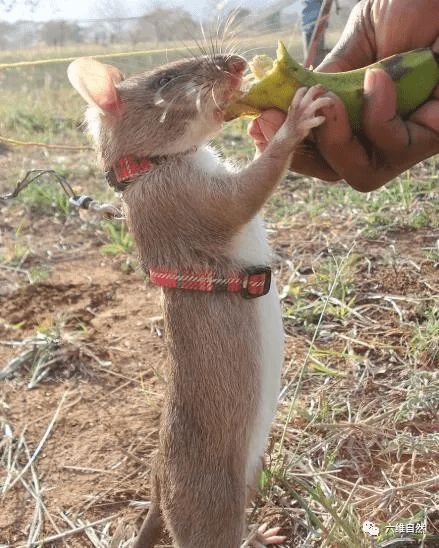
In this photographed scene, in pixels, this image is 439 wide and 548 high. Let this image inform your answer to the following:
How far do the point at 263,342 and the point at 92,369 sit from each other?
5.13 ft

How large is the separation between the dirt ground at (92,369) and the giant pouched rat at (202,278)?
0.59 meters

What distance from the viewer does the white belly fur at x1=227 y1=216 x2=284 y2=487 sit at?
7.89 ft

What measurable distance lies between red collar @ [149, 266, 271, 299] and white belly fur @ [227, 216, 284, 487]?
80mm

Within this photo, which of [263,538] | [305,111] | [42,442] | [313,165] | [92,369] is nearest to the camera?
[305,111]

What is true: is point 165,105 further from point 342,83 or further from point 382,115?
point 382,115

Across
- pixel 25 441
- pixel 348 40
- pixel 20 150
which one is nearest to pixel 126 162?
pixel 348 40

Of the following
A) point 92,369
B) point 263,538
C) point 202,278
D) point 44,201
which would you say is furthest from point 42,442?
point 44,201

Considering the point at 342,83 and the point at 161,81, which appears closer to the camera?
the point at 342,83

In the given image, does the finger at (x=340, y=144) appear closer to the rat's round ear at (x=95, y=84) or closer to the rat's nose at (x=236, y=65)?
the rat's nose at (x=236, y=65)

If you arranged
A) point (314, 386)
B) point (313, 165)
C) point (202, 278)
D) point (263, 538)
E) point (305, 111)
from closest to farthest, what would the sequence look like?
point (305, 111) < point (202, 278) < point (263, 538) < point (313, 165) < point (314, 386)

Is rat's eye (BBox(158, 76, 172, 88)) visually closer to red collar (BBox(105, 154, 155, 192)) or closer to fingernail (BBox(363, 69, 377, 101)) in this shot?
red collar (BBox(105, 154, 155, 192))

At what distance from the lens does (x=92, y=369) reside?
12.1ft

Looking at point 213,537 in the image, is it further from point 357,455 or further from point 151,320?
point 151,320

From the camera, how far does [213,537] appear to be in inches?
88.4
